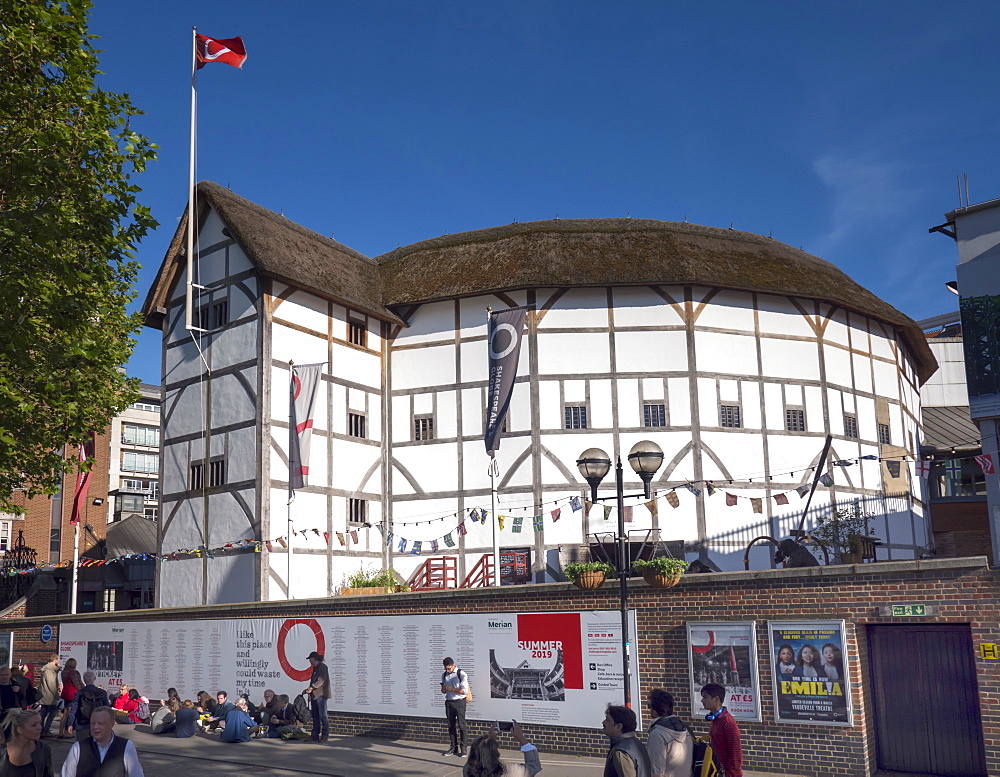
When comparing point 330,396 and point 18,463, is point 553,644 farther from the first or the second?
point 330,396

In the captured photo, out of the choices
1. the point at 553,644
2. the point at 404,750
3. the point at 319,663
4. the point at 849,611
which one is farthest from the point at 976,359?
the point at 319,663

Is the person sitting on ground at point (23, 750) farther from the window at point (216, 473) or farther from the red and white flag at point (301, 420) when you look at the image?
the window at point (216, 473)

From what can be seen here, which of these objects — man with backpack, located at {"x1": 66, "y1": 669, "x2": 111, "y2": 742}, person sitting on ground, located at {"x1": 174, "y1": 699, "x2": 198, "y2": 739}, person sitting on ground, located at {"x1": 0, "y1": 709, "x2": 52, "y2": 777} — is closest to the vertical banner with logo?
person sitting on ground, located at {"x1": 174, "y1": 699, "x2": 198, "y2": 739}

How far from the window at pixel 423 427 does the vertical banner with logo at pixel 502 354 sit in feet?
21.0

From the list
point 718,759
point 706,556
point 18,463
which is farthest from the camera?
point 706,556

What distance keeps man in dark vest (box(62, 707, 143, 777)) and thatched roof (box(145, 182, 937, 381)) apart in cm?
1953

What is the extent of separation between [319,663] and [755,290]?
1683cm

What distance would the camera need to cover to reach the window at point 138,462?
6712cm

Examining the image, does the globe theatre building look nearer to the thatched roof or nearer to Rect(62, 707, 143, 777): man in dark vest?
the thatched roof

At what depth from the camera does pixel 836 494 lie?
89.6 ft

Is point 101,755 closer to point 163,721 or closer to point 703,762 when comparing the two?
point 703,762

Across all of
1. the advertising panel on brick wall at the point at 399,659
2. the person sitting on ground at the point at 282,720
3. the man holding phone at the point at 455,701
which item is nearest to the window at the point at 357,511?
the advertising panel on brick wall at the point at 399,659

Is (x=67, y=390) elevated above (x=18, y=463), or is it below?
above

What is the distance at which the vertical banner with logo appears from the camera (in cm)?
2186
